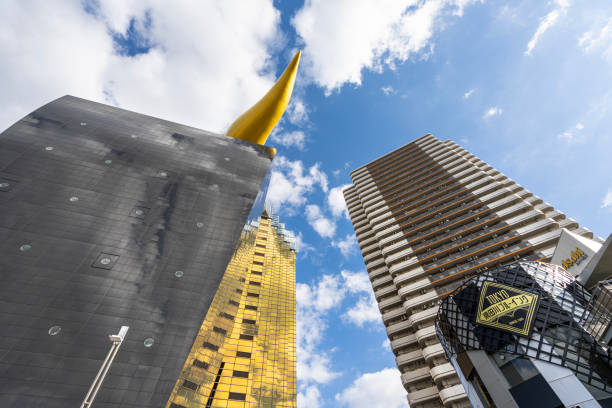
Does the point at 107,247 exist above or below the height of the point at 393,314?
below

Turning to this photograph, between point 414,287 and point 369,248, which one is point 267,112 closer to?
point 369,248

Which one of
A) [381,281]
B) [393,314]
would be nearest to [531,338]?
[393,314]

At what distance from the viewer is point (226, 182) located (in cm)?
3117

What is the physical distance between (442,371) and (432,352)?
1906 millimetres

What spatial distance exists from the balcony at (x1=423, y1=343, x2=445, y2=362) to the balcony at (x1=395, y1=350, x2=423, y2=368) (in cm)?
192

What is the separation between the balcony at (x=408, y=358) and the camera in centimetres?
3036

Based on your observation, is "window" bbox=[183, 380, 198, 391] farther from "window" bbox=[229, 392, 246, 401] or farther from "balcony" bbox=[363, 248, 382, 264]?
"balcony" bbox=[363, 248, 382, 264]

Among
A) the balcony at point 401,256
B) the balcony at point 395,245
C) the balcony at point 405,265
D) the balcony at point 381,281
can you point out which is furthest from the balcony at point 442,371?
the balcony at point 395,245

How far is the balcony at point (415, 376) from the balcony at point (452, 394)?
3.33 metres

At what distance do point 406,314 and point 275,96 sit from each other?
116 ft

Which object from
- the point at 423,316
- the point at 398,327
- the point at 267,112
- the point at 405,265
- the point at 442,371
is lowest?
the point at 442,371

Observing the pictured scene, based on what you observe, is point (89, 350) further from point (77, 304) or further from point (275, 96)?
point (275, 96)

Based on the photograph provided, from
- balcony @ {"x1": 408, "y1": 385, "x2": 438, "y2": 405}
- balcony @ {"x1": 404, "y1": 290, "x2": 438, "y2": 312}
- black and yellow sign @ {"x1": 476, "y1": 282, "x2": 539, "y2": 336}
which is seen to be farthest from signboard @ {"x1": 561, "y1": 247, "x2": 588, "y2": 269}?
balcony @ {"x1": 408, "y1": 385, "x2": 438, "y2": 405}

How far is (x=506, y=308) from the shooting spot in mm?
19312
